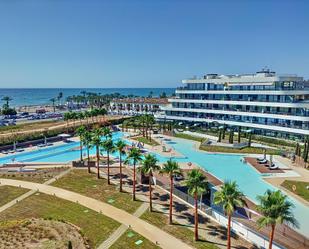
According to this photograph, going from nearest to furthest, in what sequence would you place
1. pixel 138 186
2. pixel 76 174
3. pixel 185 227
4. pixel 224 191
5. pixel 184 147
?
pixel 224 191 → pixel 185 227 → pixel 138 186 → pixel 76 174 → pixel 184 147

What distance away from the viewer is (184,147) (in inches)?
2576

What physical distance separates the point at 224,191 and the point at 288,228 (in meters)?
8.02

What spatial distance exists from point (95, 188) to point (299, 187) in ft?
91.0

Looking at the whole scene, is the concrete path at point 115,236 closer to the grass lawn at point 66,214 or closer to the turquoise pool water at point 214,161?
the grass lawn at point 66,214

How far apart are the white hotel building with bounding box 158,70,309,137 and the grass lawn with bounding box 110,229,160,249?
164 feet

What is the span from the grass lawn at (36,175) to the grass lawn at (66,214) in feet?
22.3

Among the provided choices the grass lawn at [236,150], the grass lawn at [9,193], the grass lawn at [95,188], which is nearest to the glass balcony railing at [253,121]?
the grass lawn at [236,150]

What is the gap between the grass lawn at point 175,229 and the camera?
2638cm

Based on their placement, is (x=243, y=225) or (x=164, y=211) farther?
(x=164, y=211)

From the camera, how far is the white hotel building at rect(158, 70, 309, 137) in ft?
220

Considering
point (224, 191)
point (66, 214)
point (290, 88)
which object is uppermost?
point (290, 88)

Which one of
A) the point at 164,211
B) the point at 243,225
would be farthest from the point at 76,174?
the point at 243,225

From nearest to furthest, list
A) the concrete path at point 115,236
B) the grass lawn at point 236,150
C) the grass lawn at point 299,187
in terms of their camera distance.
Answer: the concrete path at point 115,236, the grass lawn at point 299,187, the grass lawn at point 236,150

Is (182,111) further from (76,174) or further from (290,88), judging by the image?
(76,174)
